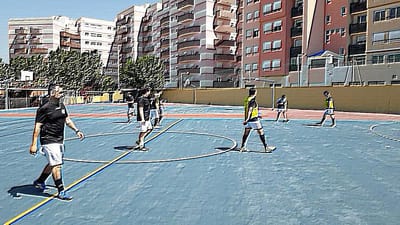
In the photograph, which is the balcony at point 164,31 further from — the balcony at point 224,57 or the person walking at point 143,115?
the person walking at point 143,115

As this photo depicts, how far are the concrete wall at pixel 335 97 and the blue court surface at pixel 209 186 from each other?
74.2ft

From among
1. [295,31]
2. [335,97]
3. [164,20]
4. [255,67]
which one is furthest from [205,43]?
[335,97]

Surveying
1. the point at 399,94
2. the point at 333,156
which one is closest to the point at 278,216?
the point at 333,156

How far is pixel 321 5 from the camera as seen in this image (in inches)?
1981

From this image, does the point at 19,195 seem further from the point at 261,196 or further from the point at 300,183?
the point at 300,183

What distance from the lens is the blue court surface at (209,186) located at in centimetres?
528

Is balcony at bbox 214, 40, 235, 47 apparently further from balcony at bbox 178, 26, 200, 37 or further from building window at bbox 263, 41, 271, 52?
building window at bbox 263, 41, 271, 52

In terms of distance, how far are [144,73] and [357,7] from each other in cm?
3918

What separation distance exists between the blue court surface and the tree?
5695 cm

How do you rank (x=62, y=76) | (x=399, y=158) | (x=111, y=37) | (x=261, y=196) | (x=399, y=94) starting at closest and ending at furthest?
(x=261, y=196) < (x=399, y=158) < (x=399, y=94) < (x=62, y=76) < (x=111, y=37)

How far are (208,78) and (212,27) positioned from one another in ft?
36.0

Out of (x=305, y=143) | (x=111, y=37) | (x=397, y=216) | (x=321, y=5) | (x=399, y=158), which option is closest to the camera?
(x=397, y=216)

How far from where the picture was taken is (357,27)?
150ft

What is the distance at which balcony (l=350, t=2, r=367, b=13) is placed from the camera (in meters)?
45.0
